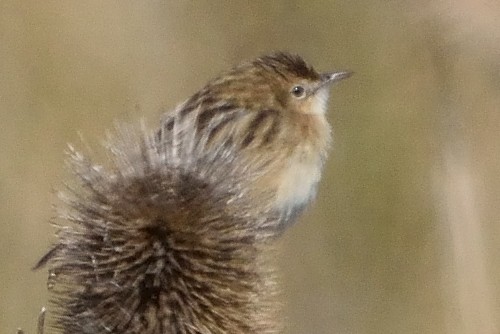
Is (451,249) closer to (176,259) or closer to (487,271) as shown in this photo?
(487,271)

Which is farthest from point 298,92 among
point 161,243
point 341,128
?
point 161,243

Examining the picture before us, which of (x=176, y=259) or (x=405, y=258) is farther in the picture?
(x=405, y=258)

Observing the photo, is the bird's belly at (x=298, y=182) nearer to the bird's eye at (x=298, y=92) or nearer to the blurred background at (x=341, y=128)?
the bird's eye at (x=298, y=92)

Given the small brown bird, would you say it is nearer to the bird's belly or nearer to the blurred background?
the bird's belly

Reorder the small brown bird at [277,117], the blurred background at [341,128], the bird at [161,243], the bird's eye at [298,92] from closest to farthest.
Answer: the bird at [161,243]
the small brown bird at [277,117]
the bird's eye at [298,92]
the blurred background at [341,128]

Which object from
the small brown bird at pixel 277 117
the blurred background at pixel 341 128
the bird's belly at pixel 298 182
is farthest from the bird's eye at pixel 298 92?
the blurred background at pixel 341 128

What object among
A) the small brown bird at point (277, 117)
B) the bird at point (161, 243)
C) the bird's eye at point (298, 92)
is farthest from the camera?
the bird's eye at point (298, 92)

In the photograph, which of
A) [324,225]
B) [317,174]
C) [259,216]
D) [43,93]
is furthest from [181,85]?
[259,216]
